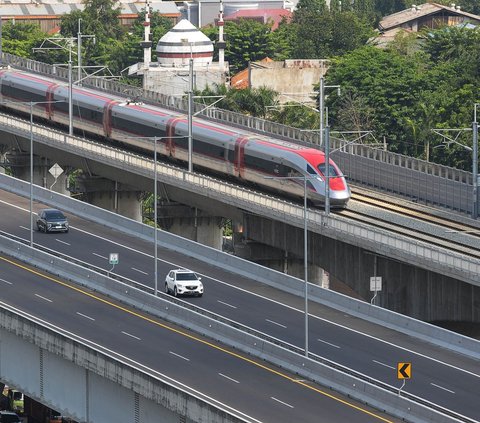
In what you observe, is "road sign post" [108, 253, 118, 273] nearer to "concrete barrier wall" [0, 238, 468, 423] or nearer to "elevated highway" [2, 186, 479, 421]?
"elevated highway" [2, 186, 479, 421]

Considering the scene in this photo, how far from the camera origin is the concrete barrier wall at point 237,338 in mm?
78062

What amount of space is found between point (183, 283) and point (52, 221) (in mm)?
20472

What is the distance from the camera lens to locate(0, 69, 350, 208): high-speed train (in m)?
118

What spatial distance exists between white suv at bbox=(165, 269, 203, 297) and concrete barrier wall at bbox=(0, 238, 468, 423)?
2768mm

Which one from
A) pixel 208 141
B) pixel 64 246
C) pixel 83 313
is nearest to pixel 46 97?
pixel 208 141

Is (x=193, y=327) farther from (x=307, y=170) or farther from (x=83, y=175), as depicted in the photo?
(x=83, y=175)

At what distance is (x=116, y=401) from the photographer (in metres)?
80.8

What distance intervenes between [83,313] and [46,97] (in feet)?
200

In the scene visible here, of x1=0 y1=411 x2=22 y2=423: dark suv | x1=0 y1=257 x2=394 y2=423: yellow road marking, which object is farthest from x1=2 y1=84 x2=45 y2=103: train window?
x1=0 y1=411 x2=22 y2=423: dark suv

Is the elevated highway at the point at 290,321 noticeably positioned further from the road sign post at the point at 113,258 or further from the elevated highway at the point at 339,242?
the elevated highway at the point at 339,242

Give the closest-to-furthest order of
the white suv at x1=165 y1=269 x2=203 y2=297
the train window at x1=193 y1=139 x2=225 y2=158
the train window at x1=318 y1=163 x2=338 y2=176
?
the white suv at x1=165 y1=269 x2=203 y2=297, the train window at x1=318 y1=163 x2=338 y2=176, the train window at x1=193 y1=139 x2=225 y2=158

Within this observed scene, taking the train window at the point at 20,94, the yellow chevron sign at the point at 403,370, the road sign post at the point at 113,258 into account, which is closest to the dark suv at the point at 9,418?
the road sign post at the point at 113,258

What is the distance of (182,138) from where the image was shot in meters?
136

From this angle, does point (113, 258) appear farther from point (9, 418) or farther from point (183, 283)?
point (9, 418)
